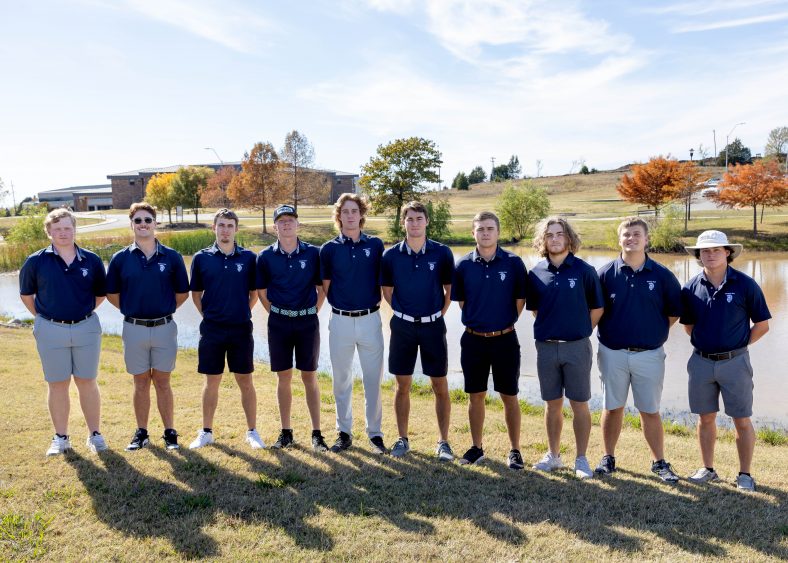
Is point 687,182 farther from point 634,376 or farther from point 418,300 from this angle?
point 418,300

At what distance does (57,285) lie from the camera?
5645mm

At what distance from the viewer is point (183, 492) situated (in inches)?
194

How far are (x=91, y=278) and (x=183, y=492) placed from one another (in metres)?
2.22

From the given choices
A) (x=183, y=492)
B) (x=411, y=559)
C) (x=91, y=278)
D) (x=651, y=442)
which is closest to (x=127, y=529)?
(x=183, y=492)

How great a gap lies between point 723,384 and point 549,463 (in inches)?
63.1

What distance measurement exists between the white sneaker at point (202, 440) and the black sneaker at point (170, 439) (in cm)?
15

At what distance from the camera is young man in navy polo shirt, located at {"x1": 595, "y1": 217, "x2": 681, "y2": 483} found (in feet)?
17.4

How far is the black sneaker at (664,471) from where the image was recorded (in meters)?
5.30

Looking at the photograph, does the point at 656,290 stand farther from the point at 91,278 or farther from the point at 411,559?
the point at 91,278

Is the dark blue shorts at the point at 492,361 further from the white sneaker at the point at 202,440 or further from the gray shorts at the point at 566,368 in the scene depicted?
the white sneaker at the point at 202,440

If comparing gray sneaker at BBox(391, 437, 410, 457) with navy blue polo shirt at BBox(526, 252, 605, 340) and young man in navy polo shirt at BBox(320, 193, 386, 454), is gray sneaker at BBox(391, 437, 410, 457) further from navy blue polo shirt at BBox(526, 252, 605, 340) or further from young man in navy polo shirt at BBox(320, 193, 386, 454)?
navy blue polo shirt at BBox(526, 252, 605, 340)

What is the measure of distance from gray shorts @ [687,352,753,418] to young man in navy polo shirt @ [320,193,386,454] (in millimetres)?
2802

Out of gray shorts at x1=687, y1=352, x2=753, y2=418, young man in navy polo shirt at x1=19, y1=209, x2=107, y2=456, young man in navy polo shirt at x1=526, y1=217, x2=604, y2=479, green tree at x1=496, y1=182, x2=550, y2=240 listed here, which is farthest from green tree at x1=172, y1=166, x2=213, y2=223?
gray shorts at x1=687, y1=352, x2=753, y2=418

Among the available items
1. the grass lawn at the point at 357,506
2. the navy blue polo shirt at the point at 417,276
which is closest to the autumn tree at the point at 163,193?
the grass lawn at the point at 357,506
